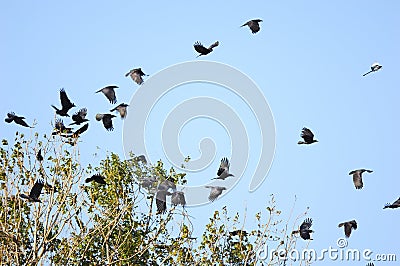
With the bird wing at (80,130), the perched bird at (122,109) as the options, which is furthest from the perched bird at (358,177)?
the bird wing at (80,130)

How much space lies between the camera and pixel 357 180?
56.1ft

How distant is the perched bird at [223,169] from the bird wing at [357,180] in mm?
2342

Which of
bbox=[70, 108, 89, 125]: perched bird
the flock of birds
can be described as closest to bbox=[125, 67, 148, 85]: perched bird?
the flock of birds

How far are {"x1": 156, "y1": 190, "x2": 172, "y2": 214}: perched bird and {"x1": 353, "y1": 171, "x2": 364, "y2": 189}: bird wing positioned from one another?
3.64 m

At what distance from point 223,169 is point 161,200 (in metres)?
Result: 2.00

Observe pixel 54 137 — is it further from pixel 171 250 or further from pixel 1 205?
pixel 171 250

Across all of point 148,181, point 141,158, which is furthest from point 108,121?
point 141,158

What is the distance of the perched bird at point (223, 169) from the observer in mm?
16609

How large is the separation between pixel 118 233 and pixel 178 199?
178cm

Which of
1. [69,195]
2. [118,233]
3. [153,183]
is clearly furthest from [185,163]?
[69,195]

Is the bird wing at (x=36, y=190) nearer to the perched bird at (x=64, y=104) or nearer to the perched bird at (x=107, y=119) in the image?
the perched bird at (x=64, y=104)

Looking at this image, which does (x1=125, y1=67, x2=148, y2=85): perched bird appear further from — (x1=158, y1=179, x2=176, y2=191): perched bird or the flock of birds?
(x1=158, y1=179, x2=176, y2=191): perched bird

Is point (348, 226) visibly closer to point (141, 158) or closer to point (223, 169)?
point (223, 169)

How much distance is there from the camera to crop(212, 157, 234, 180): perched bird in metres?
16.6
